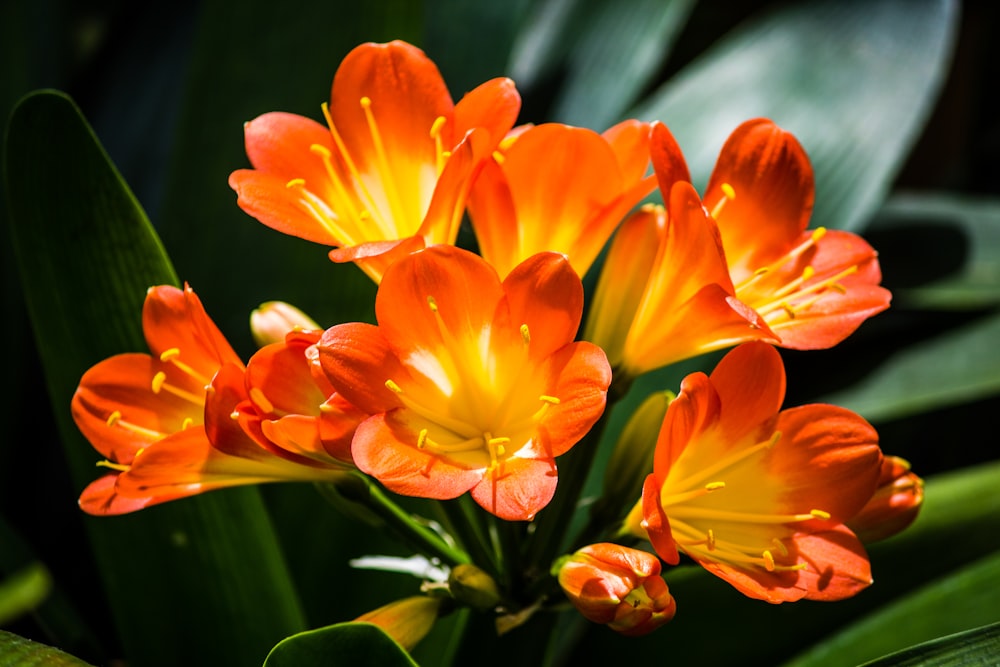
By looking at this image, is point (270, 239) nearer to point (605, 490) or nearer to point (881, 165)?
point (605, 490)

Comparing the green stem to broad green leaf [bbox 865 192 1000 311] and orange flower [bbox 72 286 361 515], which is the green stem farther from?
broad green leaf [bbox 865 192 1000 311]

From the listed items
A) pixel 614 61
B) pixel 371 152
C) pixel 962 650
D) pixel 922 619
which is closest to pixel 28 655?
pixel 371 152

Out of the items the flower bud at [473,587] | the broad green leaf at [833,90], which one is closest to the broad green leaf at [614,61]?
the broad green leaf at [833,90]

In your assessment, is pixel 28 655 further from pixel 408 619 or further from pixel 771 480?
A: pixel 771 480

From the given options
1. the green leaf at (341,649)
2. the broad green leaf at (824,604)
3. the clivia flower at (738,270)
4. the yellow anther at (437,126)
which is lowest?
the broad green leaf at (824,604)

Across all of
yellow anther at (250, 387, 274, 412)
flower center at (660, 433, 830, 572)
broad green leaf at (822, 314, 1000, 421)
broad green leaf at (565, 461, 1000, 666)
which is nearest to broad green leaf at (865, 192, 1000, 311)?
broad green leaf at (822, 314, 1000, 421)

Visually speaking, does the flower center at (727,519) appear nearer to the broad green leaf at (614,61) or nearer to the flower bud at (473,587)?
the flower bud at (473,587)
